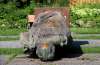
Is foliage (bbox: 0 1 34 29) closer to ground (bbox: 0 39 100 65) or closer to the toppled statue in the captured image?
ground (bbox: 0 39 100 65)

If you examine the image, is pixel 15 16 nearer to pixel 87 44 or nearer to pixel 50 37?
pixel 87 44

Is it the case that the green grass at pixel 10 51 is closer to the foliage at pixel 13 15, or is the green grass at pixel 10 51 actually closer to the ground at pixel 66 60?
the ground at pixel 66 60

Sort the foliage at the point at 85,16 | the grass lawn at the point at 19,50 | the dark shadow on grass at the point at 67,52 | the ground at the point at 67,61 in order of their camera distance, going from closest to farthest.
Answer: the ground at the point at 67,61 < the dark shadow on grass at the point at 67,52 < the grass lawn at the point at 19,50 < the foliage at the point at 85,16

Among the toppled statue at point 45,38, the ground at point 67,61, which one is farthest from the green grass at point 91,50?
the toppled statue at point 45,38

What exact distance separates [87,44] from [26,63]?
9.25ft

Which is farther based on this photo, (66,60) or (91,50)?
(91,50)

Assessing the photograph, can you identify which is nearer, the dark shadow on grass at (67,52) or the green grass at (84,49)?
the dark shadow on grass at (67,52)

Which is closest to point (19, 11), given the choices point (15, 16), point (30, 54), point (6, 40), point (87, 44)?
point (15, 16)

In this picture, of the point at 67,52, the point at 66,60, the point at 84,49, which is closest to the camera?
the point at 66,60

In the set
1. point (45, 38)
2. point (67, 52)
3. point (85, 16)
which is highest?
point (45, 38)

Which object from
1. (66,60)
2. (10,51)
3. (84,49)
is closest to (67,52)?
(84,49)

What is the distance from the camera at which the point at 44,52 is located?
354 inches

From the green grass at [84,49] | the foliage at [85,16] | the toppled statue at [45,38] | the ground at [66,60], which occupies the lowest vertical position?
the foliage at [85,16]

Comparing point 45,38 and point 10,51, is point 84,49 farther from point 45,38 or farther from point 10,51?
point 10,51
